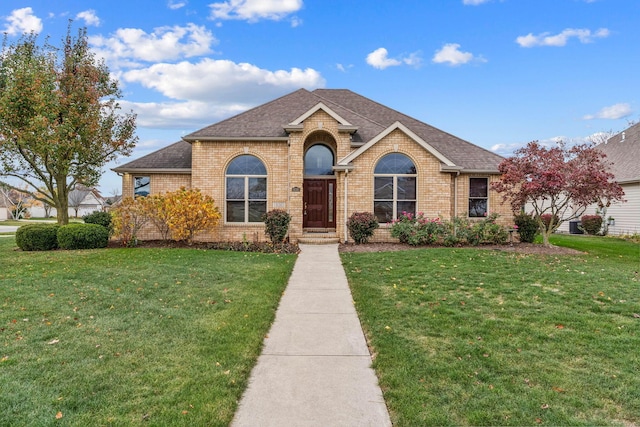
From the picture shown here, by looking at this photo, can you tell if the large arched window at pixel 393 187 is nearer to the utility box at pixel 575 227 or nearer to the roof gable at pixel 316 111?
the roof gable at pixel 316 111

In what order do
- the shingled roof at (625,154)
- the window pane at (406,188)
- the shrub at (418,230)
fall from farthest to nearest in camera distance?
1. the shingled roof at (625,154)
2. the window pane at (406,188)
3. the shrub at (418,230)

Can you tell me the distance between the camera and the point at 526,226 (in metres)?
15.6

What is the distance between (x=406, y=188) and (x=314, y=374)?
1195 cm

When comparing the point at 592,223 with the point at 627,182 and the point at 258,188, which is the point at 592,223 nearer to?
the point at 627,182

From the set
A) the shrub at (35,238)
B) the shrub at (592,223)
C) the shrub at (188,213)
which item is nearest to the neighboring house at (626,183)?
the shrub at (592,223)

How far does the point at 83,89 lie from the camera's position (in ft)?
50.0

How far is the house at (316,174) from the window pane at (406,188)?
4 cm

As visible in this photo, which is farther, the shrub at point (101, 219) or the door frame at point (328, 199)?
the shrub at point (101, 219)

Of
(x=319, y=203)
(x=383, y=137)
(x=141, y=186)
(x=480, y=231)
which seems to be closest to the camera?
(x=480, y=231)

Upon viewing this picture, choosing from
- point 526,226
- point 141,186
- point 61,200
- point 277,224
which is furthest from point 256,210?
point 526,226

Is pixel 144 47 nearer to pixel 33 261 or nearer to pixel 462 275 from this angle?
pixel 33 261

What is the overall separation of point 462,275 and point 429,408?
612cm

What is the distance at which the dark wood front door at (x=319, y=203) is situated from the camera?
646 inches

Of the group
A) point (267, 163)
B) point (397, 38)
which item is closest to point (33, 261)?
point (267, 163)
